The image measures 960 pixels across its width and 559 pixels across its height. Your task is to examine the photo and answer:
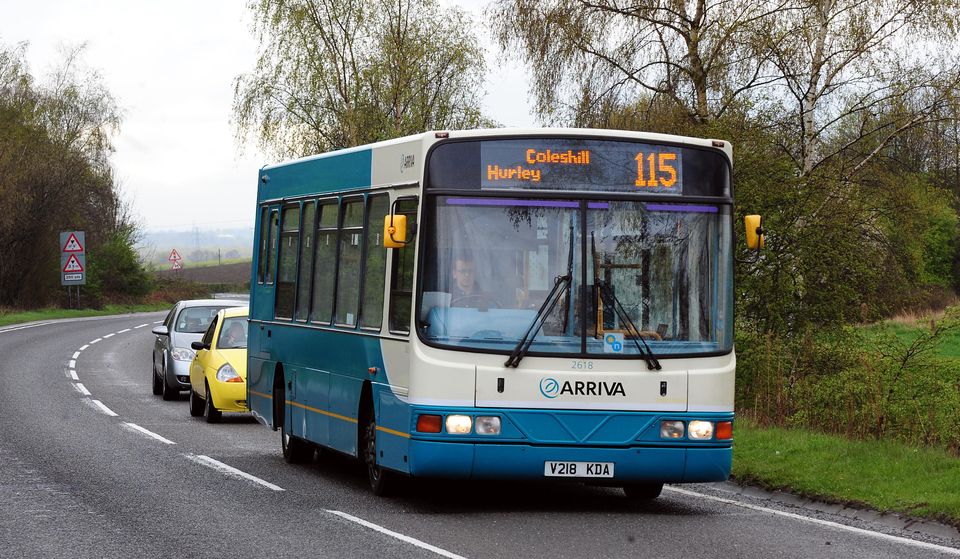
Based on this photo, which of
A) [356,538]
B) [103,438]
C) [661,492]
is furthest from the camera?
[103,438]

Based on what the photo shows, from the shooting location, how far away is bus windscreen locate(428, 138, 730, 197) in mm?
11133

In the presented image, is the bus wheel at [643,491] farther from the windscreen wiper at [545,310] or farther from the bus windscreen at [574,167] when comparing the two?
the bus windscreen at [574,167]

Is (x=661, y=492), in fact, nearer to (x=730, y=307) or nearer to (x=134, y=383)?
(x=730, y=307)

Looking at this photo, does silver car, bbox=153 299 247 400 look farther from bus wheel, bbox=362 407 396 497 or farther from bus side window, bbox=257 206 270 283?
bus wheel, bbox=362 407 396 497

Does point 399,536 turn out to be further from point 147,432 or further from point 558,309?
point 147,432

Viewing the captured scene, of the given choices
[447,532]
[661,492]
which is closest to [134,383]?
[661,492]

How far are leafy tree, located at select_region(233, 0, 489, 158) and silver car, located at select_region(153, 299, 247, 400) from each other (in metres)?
21.4

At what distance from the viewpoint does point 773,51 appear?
2627 centimetres

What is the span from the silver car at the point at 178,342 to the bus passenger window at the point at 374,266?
39.3 feet

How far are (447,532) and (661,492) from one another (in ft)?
10.6

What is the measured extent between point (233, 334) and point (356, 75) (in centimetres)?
2858

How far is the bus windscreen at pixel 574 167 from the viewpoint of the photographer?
1113 cm

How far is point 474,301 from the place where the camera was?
10.9 meters

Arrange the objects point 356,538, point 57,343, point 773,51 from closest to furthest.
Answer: point 356,538 → point 773,51 → point 57,343
